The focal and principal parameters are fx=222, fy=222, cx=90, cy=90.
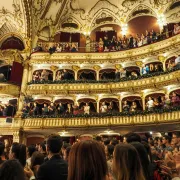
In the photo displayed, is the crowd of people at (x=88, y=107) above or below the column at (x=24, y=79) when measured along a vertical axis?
below

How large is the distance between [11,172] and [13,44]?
19312mm

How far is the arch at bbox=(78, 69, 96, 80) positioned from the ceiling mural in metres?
4.65

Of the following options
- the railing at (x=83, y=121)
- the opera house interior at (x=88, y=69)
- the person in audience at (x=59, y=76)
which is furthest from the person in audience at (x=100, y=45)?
the railing at (x=83, y=121)

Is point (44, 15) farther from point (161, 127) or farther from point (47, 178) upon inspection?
point (47, 178)

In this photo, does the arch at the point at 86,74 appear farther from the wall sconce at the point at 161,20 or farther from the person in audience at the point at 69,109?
the wall sconce at the point at 161,20

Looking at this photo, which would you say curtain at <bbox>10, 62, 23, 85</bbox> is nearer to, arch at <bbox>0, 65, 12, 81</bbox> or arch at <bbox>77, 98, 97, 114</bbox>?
arch at <bbox>0, 65, 12, 81</bbox>

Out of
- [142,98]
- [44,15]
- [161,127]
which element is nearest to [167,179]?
[161,127]

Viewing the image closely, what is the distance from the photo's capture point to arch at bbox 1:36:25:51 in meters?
19.3

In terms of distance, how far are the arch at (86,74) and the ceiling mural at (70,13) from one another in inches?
183

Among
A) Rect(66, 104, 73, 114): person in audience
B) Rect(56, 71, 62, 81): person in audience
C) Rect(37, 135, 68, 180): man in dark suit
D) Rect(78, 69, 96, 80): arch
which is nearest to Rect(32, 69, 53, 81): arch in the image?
Rect(56, 71, 62, 81): person in audience

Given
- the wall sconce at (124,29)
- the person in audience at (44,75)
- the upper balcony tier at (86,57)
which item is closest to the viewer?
the person in audience at (44,75)

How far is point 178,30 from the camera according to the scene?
52.0 feet

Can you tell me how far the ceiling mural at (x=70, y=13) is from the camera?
18.2 m

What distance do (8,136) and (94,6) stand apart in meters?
13.6
